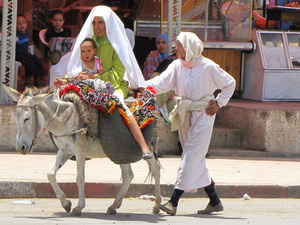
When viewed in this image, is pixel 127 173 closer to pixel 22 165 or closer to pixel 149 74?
pixel 22 165

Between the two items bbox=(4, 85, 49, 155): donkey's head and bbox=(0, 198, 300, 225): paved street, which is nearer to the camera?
bbox=(4, 85, 49, 155): donkey's head

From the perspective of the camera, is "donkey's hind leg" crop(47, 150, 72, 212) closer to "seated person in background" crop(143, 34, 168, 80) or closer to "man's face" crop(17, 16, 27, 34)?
"seated person in background" crop(143, 34, 168, 80)

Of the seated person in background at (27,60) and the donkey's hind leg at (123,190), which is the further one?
the seated person in background at (27,60)

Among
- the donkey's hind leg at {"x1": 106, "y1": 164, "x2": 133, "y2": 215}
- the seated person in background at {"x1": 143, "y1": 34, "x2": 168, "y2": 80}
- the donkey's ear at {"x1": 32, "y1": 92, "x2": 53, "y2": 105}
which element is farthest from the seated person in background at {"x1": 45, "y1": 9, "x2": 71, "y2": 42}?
the donkey's ear at {"x1": 32, "y1": 92, "x2": 53, "y2": 105}

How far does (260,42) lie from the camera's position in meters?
17.6

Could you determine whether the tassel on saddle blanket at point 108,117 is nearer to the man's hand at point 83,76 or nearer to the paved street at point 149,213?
the man's hand at point 83,76

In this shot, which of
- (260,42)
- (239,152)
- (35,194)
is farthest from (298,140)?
(35,194)

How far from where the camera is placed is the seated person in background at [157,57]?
1596cm

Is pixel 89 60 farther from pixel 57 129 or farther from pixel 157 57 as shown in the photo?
pixel 157 57

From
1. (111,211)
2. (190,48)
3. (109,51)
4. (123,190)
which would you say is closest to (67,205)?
(111,211)

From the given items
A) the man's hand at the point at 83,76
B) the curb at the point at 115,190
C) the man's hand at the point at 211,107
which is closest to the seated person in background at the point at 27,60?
the curb at the point at 115,190

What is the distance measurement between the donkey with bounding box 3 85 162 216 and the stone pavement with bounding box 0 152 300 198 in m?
1.65

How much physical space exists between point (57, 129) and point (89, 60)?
83cm

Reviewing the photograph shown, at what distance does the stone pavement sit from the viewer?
37.8ft
